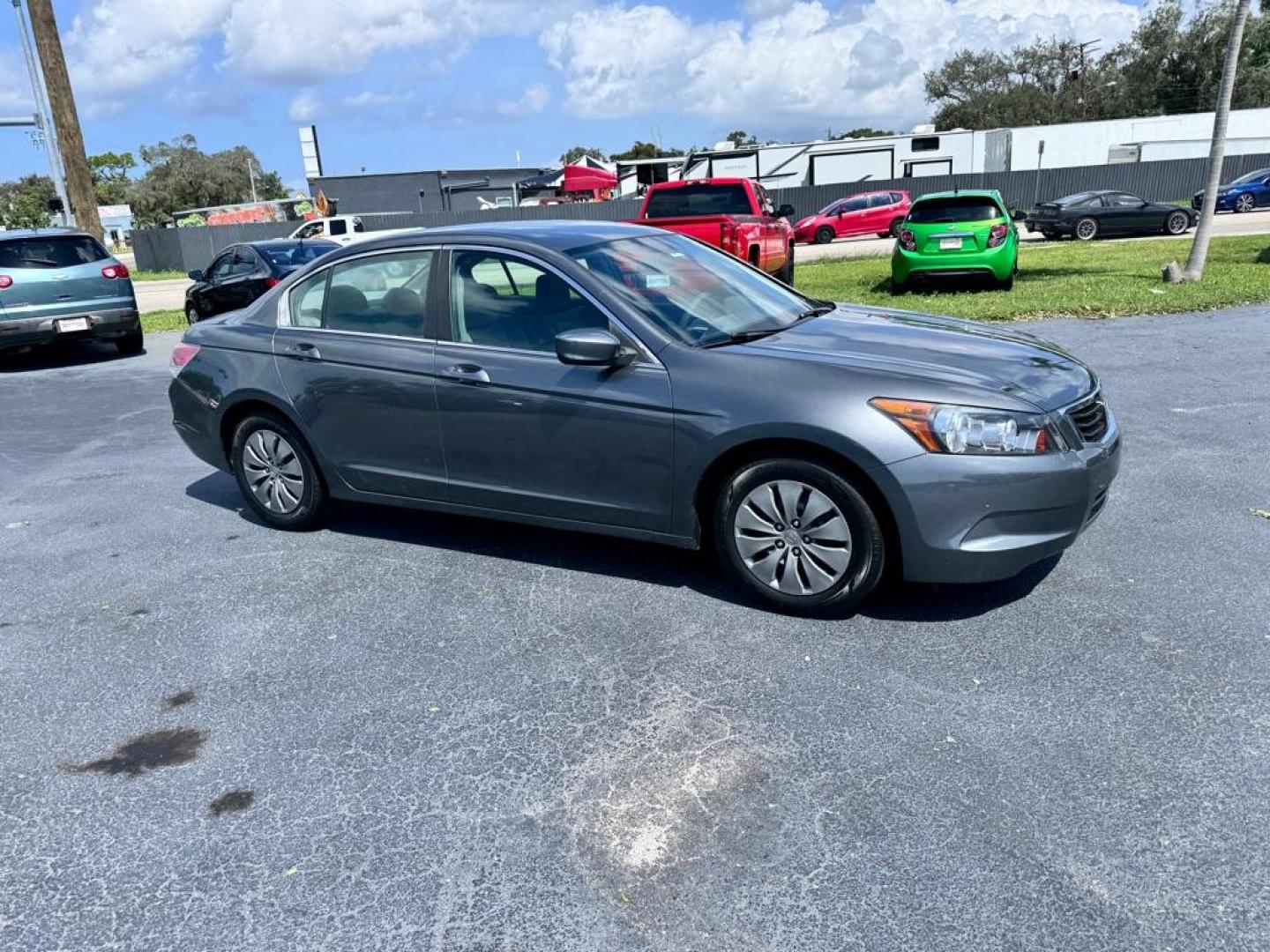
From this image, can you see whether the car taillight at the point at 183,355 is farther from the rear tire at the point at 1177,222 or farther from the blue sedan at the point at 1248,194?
the blue sedan at the point at 1248,194

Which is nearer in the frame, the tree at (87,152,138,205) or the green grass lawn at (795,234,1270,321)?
the green grass lawn at (795,234,1270,321)

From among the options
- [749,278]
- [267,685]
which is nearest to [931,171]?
[749,278]

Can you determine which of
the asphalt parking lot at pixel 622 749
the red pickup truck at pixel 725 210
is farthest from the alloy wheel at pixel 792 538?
the red pickup truck at pixel 725 210

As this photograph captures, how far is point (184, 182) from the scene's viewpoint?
87.6m

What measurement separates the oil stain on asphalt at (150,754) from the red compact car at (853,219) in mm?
28261

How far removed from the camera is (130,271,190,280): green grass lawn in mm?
34219

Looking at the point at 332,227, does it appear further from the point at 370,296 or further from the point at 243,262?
the point at 370,296

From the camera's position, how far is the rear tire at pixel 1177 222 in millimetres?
24750

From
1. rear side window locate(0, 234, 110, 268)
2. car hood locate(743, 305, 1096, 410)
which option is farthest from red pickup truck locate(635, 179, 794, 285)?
car hood locate(743, 305, 1096, 410)

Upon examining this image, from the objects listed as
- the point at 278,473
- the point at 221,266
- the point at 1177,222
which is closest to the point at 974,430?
the point at 278,473

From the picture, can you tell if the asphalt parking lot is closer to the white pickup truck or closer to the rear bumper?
the rear bumper

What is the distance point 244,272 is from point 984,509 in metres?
13.6

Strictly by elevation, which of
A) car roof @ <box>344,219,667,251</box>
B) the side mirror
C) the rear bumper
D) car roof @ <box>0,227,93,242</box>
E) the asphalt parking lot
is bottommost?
the asphalt parking lot

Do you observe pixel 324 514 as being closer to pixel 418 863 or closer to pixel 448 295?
pixel 448 295
